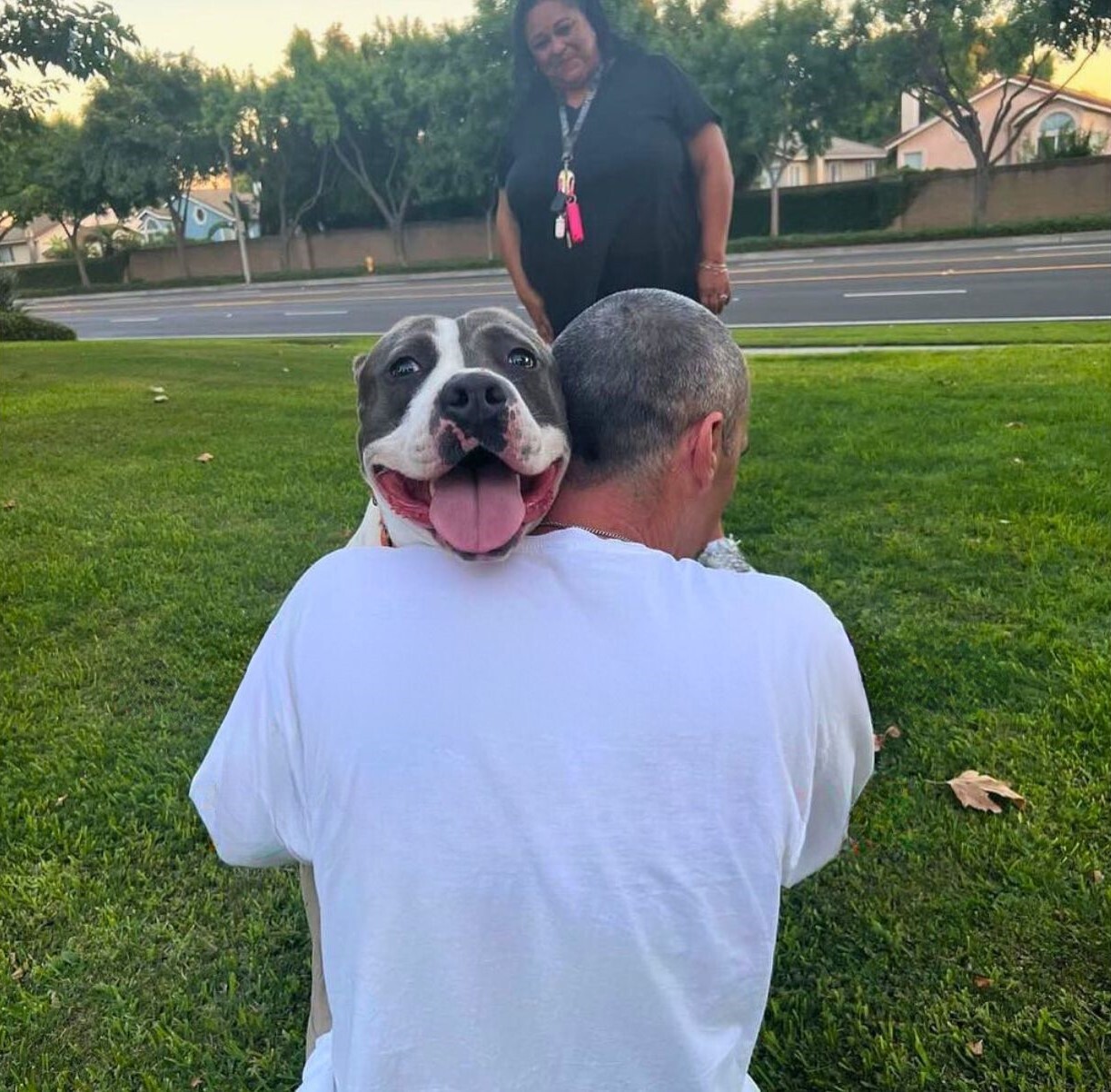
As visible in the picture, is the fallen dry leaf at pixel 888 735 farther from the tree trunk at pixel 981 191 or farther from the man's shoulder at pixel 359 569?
the tree trunk at pixel 981 191

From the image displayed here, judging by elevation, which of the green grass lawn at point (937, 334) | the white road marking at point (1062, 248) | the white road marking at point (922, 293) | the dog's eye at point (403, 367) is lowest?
the green grass lawn at point (937, 334)

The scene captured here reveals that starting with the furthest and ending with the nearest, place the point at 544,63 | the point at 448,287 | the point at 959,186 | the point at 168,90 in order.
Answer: the point at 168,90, the point at 959,186, the point at 448,287, the point at 544,63

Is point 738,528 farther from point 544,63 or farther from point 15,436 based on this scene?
point 15,436

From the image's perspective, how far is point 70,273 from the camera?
52.4 meters

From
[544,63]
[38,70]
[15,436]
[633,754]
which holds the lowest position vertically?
[15,436]

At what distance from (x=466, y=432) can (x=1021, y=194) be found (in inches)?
1581

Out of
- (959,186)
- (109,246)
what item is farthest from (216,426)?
(109,246)

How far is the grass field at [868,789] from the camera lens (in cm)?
229

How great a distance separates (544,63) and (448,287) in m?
26.6

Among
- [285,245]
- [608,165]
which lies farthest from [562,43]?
[285,245]

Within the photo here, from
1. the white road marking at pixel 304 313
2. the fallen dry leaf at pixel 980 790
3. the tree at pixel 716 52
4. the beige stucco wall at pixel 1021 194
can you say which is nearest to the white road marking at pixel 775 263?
the tree at pixel 716 52

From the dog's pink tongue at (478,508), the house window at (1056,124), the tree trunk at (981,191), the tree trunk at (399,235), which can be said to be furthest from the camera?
the house window at (1056,124)

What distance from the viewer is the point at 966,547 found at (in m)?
4.75

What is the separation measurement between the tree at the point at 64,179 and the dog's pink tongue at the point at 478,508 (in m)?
49.4
